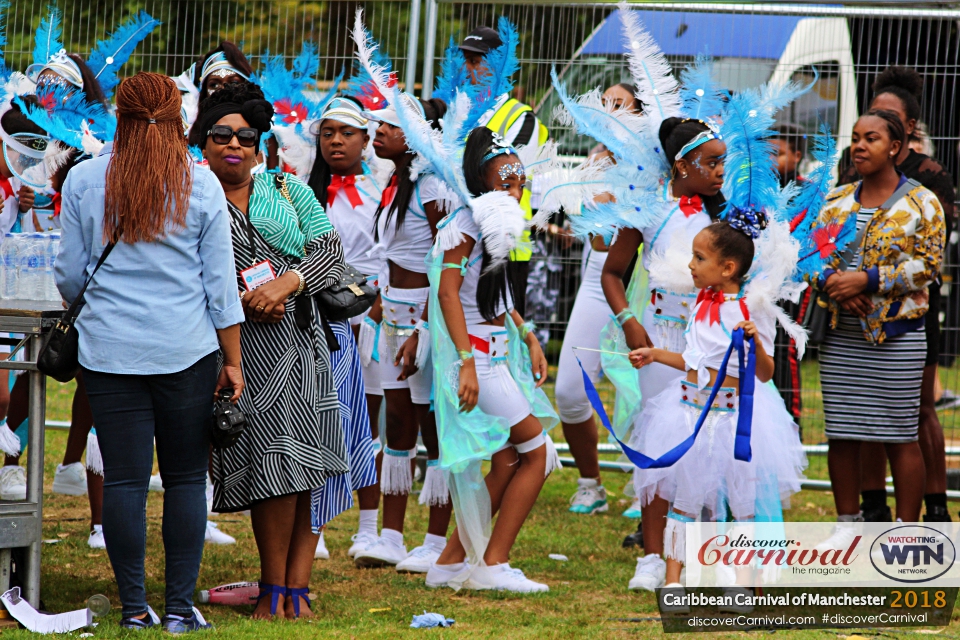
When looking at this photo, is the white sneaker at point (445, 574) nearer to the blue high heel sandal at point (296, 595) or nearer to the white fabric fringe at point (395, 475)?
the white fabric fringe at point (395, 475)

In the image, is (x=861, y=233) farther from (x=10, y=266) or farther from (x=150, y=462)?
(x=10, y=266)

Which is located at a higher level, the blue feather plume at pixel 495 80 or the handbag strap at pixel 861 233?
the blue feather plume at pixel 495 80

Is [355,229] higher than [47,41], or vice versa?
[47,41]

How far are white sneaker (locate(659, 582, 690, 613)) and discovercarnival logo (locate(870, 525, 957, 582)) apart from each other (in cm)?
99

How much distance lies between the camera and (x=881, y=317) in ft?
18.2

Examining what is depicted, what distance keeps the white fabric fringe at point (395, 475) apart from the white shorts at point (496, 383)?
834mm

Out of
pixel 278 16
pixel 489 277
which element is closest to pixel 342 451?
pixel 489 277

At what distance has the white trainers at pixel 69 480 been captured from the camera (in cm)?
621

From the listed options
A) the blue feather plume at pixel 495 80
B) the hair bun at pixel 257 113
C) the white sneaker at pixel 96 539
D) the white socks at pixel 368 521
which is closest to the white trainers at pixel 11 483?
the white sneaker at pixel 96 539

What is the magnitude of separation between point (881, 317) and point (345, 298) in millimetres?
2868

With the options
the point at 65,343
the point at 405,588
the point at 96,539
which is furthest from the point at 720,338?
the point at 96,539

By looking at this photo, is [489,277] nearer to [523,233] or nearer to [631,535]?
[523,233]

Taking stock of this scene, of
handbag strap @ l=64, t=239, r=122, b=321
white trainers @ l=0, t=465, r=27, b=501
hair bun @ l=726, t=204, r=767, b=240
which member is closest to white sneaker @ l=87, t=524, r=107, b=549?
white trainers @ l=0, t=465, r=27, b=501

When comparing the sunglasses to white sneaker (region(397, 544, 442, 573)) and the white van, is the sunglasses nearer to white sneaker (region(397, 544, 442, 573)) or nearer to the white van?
white sneaker (region(397, 544, 442, 573))
